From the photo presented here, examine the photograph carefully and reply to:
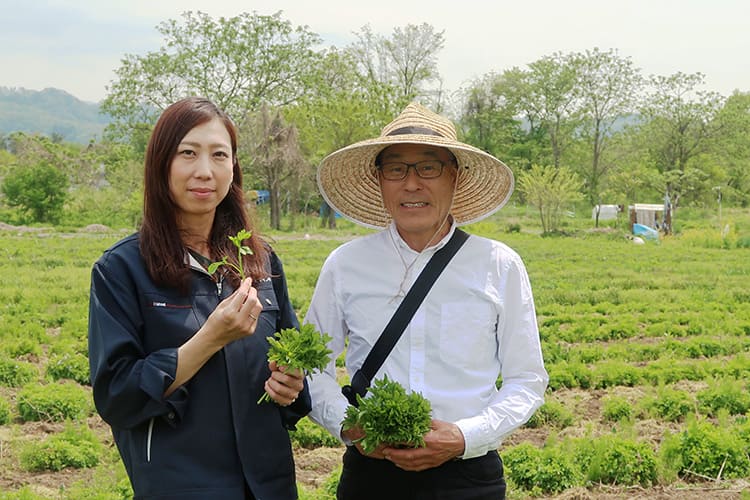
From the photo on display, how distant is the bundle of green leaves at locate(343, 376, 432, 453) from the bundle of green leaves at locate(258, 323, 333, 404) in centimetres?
21

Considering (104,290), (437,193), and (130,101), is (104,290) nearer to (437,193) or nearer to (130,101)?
(437,193)

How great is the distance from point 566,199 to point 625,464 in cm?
2911

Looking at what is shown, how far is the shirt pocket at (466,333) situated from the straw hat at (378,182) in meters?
0.62

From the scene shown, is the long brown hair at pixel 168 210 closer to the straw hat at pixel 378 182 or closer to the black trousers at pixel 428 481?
the straw hat at pixel 378 182

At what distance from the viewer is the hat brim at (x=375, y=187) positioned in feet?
10.4

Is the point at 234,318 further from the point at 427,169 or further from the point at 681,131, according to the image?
the point at 681,131

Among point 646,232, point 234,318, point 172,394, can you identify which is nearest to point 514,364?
point 234,318

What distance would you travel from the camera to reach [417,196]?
2.84 m

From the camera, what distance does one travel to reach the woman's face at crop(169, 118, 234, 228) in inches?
100

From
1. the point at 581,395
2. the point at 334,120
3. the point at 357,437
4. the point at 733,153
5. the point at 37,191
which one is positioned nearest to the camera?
the point at 357,437

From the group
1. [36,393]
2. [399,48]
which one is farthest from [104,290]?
[399,48]

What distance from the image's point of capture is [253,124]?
38.1 meters

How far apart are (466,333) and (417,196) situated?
1.74 feet

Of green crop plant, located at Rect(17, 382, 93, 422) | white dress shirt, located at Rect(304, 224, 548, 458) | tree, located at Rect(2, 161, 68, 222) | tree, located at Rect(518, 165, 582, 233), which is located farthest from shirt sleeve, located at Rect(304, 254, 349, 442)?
tree, located at Rect(2, 161, 68, 222)
